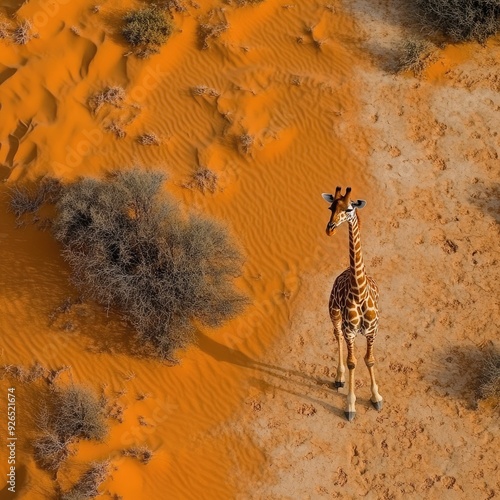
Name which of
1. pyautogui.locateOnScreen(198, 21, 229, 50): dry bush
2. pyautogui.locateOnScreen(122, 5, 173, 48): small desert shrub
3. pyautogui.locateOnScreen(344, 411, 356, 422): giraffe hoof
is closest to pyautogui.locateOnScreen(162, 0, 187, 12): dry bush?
pyautogui.locateOnScreen(122, 5, 173, 48): small desert shrub

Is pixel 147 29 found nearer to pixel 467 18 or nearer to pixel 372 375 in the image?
pixel 467 18

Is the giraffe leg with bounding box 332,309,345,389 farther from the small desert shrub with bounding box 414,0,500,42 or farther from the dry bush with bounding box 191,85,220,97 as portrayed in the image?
the small desert shrub with bounding box 414,0,500,42

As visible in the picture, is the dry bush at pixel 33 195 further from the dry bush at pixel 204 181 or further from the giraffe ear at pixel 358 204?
the giraffe ear at pixel 358 204

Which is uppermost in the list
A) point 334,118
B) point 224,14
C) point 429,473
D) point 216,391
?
point 224,14

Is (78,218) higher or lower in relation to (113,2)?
lower

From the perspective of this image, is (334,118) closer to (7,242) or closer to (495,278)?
(495,278)

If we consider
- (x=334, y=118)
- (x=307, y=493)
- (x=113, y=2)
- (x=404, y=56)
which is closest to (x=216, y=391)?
(x=307, y=493)

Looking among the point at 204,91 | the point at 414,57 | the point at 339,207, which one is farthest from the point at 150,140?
the point at 339,207
